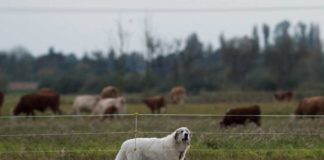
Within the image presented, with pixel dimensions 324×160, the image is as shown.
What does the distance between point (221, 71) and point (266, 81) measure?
11.1 m

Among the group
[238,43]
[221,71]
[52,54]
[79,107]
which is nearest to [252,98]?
[79,107]

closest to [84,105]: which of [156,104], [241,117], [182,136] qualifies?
[156,104]

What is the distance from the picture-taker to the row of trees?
3361 inches

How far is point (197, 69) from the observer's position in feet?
305

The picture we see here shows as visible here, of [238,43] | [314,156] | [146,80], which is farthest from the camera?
[238,43]

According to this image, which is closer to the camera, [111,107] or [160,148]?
[160,148]

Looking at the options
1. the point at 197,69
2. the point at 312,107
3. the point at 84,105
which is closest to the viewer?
the point at 312,107

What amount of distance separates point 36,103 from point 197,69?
172ft

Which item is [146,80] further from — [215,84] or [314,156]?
[314,156]

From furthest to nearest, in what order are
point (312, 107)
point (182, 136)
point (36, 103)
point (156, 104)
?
1. point (156, 104)
2. point (36, 103)
3. point (312, 107)
4. point (182, 136)

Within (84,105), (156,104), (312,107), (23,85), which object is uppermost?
(312,107)

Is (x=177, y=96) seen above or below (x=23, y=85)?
above

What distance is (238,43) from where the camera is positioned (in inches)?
4092

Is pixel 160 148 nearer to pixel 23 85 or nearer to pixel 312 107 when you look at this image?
pixel 312 107
